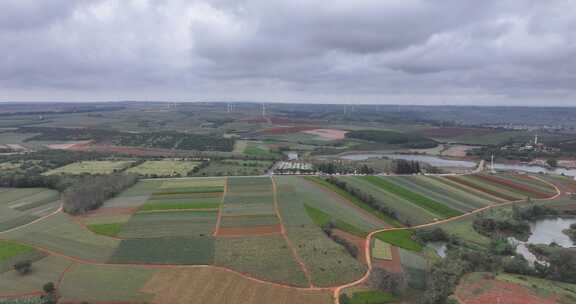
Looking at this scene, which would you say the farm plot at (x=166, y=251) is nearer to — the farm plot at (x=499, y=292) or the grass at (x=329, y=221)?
the grass at (x=329, y=221)

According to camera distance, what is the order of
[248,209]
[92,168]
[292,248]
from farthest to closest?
[92,168] → [248,209] → [292,248]

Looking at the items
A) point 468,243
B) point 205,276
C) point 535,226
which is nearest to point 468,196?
point 535,226

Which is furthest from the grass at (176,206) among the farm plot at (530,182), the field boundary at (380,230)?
the farm plot at (530,182)

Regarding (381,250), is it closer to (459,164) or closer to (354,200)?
(354,200)

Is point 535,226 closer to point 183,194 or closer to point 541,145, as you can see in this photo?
point 183,194

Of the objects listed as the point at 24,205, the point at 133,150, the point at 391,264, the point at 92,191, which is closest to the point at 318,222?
the point at 391,264

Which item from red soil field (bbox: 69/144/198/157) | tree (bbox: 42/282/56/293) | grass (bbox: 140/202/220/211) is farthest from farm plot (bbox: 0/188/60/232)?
red soil field (bbox: 69/144/198/157)

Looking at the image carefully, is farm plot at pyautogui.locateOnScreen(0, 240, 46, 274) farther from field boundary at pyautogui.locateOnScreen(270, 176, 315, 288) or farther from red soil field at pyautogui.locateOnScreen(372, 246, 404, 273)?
red soil field at pyautogui.locateOnScreen(372, 246, 404, 273)
